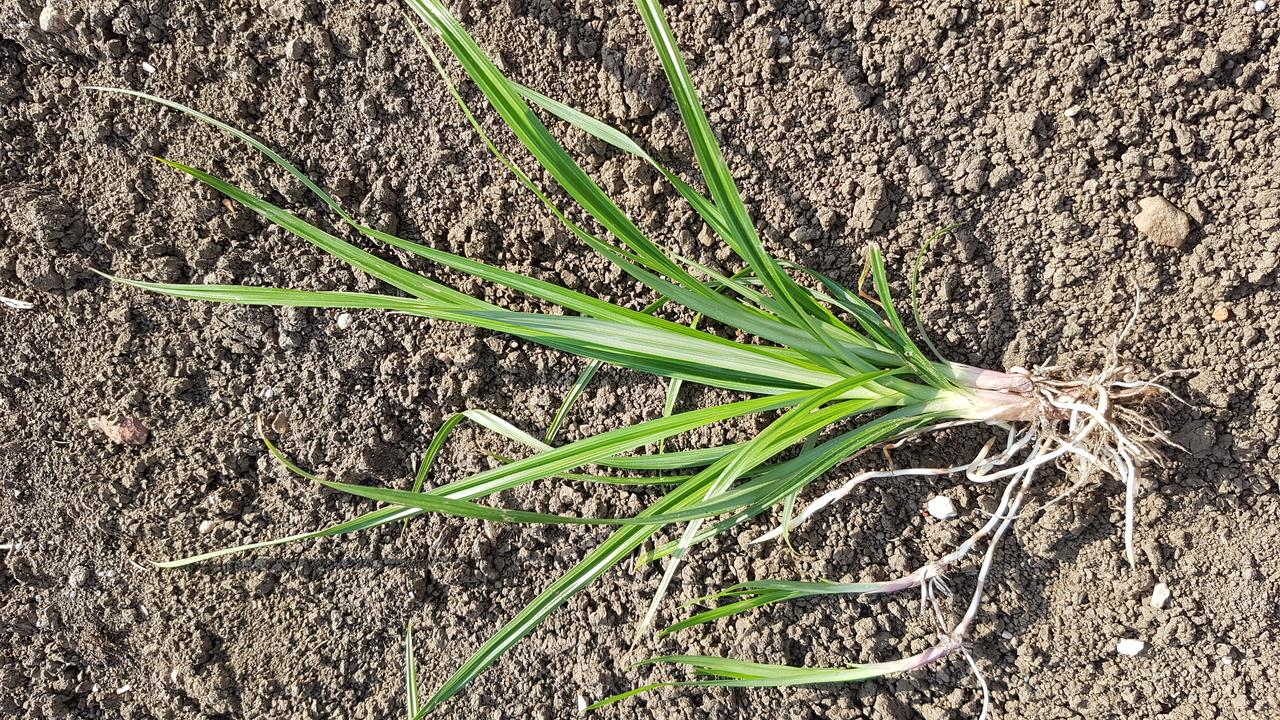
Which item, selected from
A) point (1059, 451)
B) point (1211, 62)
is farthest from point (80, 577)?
point (1211, 62)

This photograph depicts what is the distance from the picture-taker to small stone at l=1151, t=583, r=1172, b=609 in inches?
43.7

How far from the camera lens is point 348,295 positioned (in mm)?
928

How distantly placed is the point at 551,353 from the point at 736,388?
318mm

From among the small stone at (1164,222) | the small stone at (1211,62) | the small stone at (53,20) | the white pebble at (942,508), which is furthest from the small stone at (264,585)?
the small stone at (1211,62)

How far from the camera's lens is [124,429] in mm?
1291

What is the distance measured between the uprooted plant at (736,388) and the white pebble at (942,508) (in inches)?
2.3

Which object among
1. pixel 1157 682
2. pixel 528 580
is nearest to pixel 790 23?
pixel 528 580

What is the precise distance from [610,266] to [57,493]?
1046 mm

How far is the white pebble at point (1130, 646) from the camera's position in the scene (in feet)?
3.69

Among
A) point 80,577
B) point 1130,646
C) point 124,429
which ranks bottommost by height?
point 1130,646

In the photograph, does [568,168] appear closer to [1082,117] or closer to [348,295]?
[348,295]

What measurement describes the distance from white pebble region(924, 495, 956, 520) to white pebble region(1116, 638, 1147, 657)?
1.01ft

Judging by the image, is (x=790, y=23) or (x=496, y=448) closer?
(x=790, y=23)

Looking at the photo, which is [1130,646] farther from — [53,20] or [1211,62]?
Result: [53,20]
